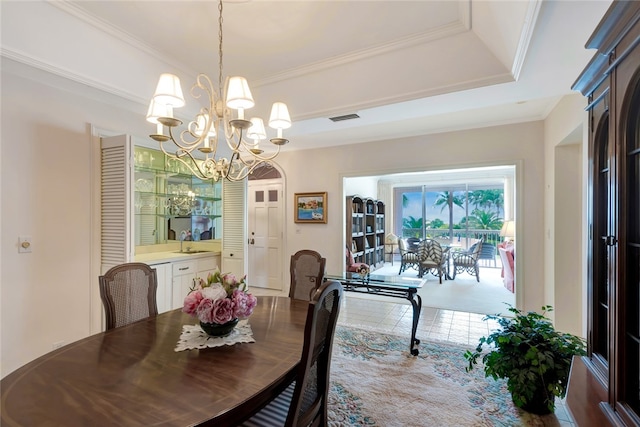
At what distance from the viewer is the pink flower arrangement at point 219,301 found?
4.78ft

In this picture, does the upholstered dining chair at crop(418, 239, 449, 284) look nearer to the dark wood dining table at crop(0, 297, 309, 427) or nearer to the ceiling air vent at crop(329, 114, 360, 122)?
the ceiling air vent at crop(329, 114, 360, 122)

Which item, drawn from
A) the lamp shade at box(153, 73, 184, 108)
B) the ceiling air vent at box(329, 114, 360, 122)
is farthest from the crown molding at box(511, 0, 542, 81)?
the lamp shade at box(153, 73, 184, 108)

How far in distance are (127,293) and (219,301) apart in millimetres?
859

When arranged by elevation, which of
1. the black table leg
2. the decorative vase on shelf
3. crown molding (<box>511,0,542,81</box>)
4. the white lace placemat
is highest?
crown molding (<box>511,0,542,81</box>)

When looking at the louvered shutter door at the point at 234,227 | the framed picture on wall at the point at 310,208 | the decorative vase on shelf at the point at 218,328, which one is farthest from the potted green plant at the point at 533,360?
the framed picture on wall at the point at 310,208

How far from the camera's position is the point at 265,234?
586cm

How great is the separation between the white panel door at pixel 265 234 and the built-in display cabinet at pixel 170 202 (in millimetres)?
1453

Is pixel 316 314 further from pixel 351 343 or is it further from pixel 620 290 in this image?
pixel 351 343

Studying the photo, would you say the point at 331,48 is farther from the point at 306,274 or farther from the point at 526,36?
the point at 306,274

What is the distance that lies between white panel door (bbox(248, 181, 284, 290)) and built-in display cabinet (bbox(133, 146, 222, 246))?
4.77ft

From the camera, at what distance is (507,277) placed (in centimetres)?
581

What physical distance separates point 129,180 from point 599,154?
3.54 m

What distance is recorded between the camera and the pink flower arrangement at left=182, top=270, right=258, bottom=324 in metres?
1.46

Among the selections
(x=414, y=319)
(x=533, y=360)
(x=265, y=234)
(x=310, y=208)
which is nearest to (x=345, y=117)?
(x=310, y=208)
